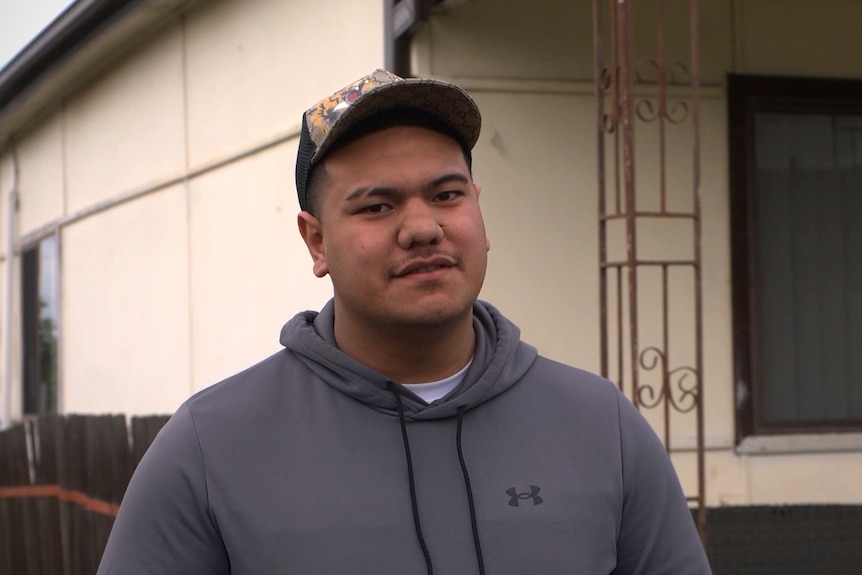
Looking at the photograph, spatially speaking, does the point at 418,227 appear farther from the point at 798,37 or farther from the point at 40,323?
the point at 40,323

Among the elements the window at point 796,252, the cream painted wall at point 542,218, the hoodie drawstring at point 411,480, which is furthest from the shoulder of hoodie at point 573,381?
the window at point 796,252

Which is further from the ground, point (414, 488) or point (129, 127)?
point (129, 127)

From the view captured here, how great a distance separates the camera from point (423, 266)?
6.60 feet

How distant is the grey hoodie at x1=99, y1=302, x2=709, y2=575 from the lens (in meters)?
1.92

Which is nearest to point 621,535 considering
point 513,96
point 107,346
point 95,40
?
point 513,96

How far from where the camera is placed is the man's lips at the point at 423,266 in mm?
2014

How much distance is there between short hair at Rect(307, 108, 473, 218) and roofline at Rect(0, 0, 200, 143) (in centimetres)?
605

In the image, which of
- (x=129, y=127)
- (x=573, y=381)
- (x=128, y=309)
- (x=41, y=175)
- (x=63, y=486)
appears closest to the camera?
(x=573, y=381)

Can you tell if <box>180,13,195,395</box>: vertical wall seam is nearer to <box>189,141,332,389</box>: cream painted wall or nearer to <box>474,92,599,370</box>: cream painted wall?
<box>189,141,332,389</box>: cream painted wall

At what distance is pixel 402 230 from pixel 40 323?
11039 mm

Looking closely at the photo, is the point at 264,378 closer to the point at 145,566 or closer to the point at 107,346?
the point at 145,566

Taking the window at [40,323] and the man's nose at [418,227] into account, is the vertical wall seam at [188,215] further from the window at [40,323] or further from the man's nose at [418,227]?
the man's nose at [418,227]

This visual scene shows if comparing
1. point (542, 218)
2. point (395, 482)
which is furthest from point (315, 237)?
point (542, 218)

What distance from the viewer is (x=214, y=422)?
1995mm
